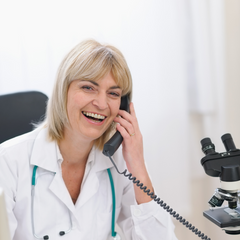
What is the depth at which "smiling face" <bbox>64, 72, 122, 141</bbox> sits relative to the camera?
1.27 meters

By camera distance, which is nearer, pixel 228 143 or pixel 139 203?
pixel 228 143

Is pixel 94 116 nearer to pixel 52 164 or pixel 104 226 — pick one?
pixel 52 164

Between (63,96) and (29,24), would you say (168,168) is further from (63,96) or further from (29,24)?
(29,24)

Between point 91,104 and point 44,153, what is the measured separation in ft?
0.90

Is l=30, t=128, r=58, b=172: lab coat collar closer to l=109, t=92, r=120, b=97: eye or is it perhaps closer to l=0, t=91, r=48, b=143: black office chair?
l=0, t=91, r=48, b=143: black office chair

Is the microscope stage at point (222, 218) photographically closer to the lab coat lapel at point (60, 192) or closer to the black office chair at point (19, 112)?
the lab coat lapel at point (60, 192)

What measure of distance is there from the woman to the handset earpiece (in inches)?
1.1

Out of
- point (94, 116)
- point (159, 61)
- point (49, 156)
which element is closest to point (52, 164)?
point (49, 156)

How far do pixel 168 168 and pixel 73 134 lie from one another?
0.97m

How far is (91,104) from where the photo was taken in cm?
129

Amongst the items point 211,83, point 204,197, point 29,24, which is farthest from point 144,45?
point 204,197

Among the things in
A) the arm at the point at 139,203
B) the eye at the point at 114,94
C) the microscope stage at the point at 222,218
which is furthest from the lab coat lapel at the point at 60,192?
the microscope stage at the point at 222,218

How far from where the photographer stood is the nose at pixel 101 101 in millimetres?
1268

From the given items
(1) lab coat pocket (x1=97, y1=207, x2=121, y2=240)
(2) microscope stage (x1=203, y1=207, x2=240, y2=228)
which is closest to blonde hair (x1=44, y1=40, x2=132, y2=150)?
(1) lab coat pocket (x1=97, y1=207, x2=121, y2=240)
